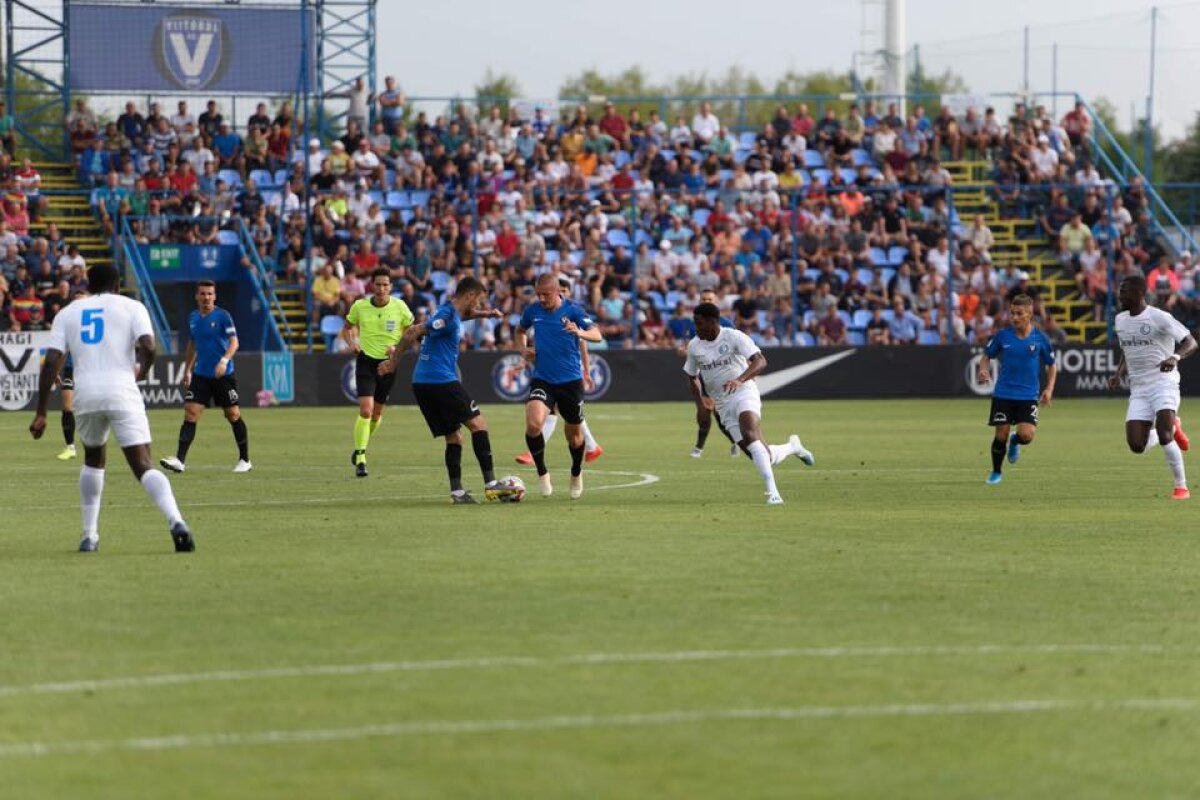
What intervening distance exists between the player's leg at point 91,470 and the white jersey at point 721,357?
6.14 meters

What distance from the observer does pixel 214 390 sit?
22.1 m

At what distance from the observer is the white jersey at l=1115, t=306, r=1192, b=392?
57.7ft

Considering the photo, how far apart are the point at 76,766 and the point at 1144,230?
128 feet

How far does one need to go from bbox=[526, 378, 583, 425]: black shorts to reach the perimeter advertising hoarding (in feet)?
94.4

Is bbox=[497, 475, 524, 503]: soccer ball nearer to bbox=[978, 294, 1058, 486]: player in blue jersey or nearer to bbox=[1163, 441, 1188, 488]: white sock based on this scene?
bbox=[1163, 441, 1188, 488]: white sock

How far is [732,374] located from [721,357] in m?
0.21

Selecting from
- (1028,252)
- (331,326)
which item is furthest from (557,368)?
(1028,252)

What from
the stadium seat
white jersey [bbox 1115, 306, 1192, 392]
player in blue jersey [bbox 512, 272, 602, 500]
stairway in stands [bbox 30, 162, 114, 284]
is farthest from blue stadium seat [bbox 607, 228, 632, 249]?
white jersey [bbox 1115, 306, 1192, 392]

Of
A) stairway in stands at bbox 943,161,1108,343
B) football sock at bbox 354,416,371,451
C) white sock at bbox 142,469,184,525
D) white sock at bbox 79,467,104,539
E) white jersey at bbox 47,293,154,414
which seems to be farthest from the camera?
stairway in stands at bbox 943,161,1108,343

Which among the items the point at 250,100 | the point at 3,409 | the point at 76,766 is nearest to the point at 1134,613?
the point at 76,766

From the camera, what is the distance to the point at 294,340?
130 ft

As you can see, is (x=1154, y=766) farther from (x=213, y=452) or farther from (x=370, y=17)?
(x=370, y=17)

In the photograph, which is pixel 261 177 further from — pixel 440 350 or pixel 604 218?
pixel 440 350

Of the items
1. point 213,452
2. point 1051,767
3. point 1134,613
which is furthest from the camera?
point 213,452
